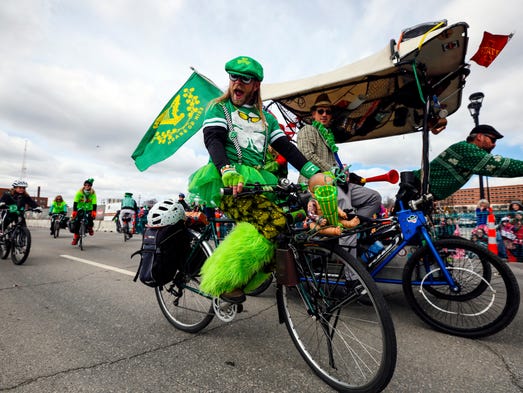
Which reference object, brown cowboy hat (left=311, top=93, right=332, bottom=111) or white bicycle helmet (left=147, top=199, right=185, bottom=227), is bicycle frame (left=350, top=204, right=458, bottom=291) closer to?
brown cowboy hat (left=311, top=93, right=332, bottom=111)

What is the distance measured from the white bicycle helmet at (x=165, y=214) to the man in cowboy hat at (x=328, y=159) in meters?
1.61

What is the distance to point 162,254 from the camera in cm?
247

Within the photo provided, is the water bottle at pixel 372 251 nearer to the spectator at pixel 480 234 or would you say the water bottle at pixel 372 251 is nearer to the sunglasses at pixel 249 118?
the sunglasses at pixel 249 118

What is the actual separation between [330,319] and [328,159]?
7.36 ft

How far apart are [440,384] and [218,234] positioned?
74.6 inches

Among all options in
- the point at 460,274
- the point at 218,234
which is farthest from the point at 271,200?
the point at 460,274

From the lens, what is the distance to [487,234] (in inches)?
278

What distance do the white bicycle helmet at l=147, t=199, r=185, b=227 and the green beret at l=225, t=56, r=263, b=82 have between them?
1274 mm

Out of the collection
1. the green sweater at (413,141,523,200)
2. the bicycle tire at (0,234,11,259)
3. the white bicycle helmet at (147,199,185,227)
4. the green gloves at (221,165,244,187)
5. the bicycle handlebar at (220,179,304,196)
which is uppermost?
the green sweater at (413,141,523,200)

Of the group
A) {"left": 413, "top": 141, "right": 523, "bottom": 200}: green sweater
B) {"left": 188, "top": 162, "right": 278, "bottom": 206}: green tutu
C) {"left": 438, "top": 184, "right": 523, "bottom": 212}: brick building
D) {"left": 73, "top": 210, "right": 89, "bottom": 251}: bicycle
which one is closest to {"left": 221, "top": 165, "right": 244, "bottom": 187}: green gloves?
{"left": 188, "top": 162, "right": 278, "bottom": 206}: green tutu

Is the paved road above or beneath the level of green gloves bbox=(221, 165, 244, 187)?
beneath

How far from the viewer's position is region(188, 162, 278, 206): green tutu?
214 centimetres

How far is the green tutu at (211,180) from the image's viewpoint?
2.14 meters

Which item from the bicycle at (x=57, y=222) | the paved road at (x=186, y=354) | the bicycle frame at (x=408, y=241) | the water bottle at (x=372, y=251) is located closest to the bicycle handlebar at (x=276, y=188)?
the paved road at (x=186, y=354)
